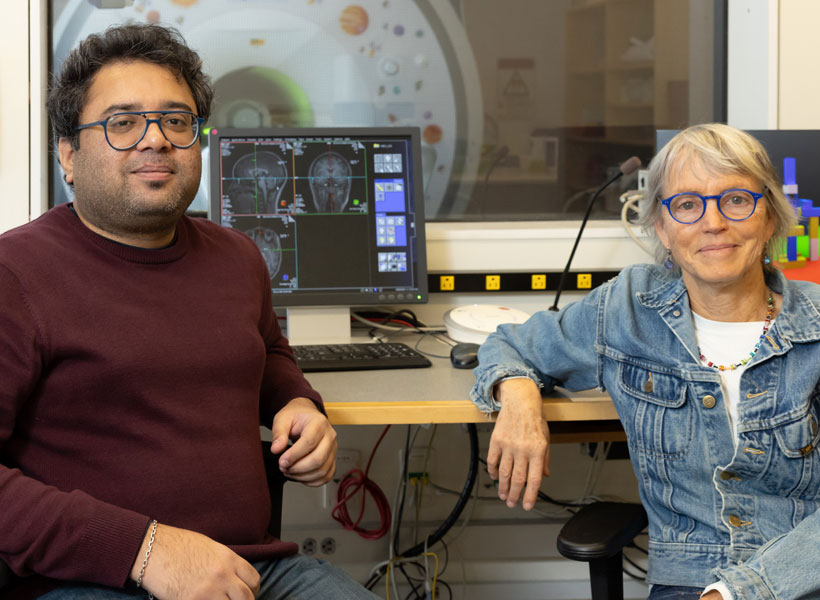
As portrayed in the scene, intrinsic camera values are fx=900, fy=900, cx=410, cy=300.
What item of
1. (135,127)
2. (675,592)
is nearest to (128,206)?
(135,127)

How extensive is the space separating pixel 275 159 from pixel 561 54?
1005 millimetres

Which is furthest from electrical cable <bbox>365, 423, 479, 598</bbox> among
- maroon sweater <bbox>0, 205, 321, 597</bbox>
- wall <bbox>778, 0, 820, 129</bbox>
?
wall <bbox>778, 0, 820, 129</bbox>

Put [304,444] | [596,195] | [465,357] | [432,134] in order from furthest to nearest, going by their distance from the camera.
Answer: [432,134] → [596,195] → [465,357] → [304,444]

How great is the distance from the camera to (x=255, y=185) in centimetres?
215

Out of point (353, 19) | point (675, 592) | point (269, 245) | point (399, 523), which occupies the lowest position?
point (399, 523)

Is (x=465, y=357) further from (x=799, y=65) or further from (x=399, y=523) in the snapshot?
(x=799, y=65)

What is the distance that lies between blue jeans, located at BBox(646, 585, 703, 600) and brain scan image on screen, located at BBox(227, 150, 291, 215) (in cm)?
121

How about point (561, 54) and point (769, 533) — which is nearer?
point (769, 533)

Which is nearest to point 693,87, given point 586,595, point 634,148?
point 634,148

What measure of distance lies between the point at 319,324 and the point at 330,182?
13.5 inches

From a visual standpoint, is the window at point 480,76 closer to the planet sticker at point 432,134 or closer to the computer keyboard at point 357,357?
the planet sticker at point 432,134

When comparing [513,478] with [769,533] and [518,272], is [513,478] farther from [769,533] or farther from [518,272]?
[518,272]

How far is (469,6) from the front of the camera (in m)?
2.61

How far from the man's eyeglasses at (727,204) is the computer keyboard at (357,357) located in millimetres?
638
